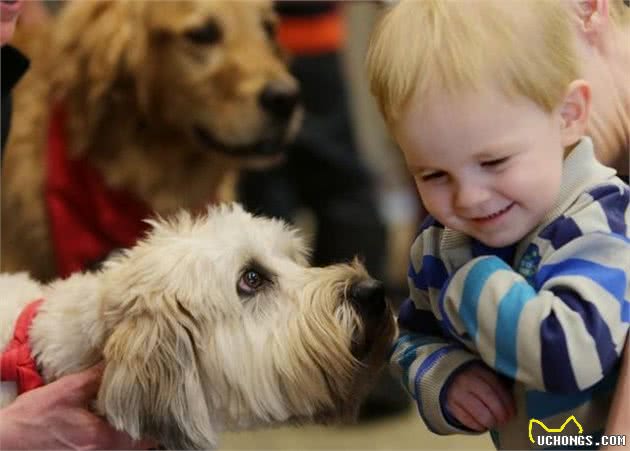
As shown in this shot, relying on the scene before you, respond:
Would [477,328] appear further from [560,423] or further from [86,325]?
[86,325]

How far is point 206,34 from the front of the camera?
232 cm

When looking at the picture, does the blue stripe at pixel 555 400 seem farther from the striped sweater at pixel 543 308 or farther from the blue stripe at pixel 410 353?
the blue stripe at pixel 410 353

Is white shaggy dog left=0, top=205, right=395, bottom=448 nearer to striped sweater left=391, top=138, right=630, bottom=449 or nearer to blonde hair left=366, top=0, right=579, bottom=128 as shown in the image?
striped sweater left=391, top=138, right=630, bottom=449

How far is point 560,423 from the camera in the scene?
1139 millimetres

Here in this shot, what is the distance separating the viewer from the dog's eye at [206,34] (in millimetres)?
2311

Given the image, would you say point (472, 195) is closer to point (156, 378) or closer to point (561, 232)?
point (561, 232)

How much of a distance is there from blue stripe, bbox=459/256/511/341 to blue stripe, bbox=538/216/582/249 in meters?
0.06

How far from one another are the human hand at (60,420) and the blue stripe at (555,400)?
54 cm

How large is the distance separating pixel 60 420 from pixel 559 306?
28.2 inches

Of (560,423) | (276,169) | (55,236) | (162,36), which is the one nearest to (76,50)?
(162,36)

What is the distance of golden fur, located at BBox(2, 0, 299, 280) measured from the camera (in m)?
2.32

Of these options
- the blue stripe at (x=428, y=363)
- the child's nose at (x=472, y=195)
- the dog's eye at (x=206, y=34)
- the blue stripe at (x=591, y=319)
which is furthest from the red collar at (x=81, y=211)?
the blue stripe at (x=591, y=319)

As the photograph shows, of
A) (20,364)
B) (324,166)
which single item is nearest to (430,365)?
(20,364)

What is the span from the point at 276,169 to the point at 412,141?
2054mm
